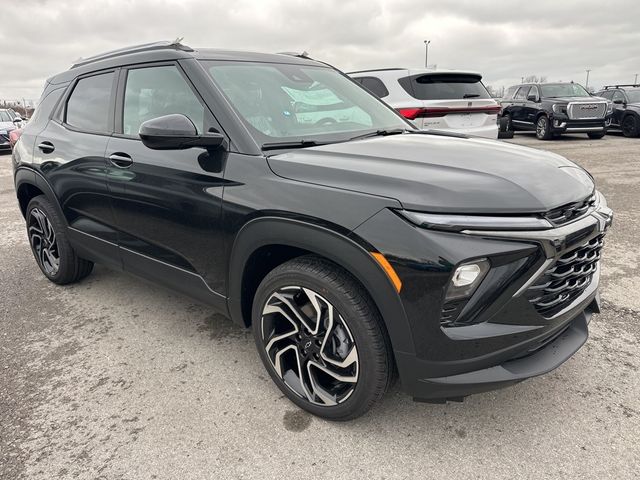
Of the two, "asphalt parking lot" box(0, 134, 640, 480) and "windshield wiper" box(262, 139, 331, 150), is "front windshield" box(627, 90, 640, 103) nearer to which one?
"asphalt parking lot" box(0, 134, 640, 480)

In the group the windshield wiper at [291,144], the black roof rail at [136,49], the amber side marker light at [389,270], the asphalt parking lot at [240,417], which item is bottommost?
the asphalt parking lot at [240,417]

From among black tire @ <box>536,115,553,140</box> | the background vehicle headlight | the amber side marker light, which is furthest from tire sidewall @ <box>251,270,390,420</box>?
black tire @ <box>536,115,553,140</box>

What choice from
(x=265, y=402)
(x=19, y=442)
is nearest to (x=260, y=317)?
(x=265, y=402)

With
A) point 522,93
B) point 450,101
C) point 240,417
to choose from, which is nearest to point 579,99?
point 522,93

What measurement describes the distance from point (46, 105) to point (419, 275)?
3.67m

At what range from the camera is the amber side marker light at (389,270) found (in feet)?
6.04

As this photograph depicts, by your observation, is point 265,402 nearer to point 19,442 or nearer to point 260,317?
point 260,317

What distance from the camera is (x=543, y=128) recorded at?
14.8m

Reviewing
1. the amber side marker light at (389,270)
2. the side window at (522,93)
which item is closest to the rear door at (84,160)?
the amber side marker light at (389,270)

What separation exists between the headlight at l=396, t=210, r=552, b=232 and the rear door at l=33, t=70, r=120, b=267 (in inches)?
86.6

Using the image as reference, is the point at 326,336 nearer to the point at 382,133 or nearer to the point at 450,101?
the point at 382,133

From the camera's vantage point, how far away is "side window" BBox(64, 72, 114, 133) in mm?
3287

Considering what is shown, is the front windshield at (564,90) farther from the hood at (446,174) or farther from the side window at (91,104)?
the side window at (91,104)

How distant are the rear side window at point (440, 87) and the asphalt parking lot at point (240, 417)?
12.6 feet
